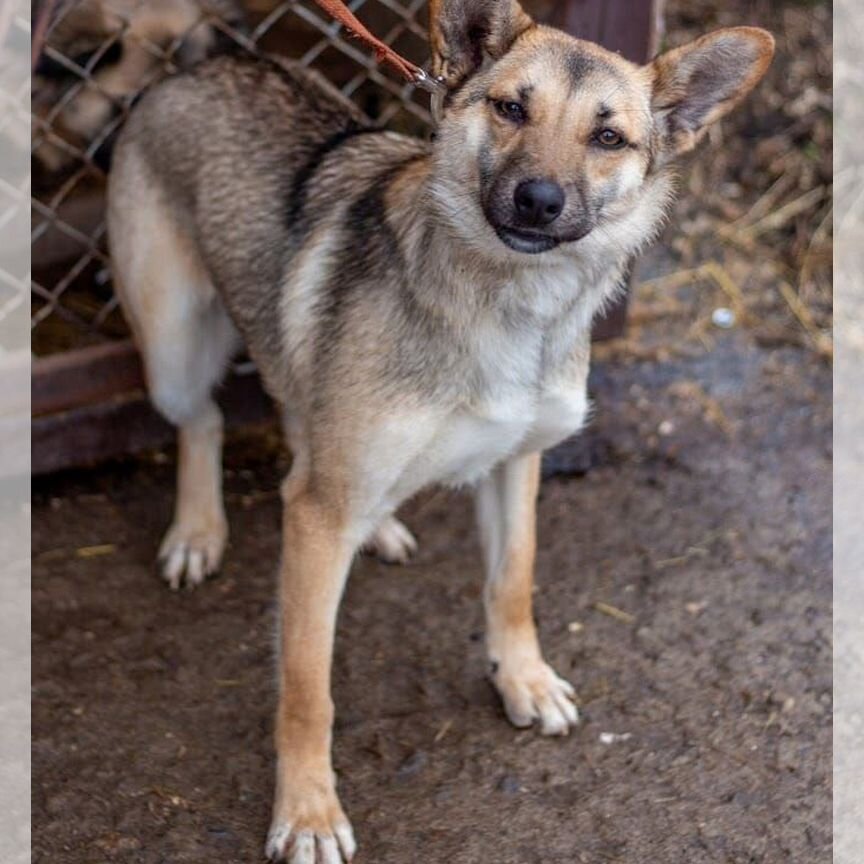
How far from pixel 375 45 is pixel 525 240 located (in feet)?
1.72

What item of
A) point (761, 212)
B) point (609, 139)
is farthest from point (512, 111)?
point (761, 212)

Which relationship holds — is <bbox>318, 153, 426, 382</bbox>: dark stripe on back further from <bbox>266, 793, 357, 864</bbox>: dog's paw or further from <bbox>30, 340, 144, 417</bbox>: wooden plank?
<bbox>30, 340, 144, 417</bbox>: wooden plank

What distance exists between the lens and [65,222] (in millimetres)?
4895

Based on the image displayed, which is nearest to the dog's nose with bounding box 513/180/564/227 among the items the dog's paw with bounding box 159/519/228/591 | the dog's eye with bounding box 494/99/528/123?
the dog's eye with bounding box 494/99/528/123

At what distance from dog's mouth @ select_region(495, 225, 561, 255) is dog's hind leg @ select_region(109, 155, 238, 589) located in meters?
1.31

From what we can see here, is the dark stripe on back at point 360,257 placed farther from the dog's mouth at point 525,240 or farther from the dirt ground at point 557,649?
the dirt ground at point 557,649

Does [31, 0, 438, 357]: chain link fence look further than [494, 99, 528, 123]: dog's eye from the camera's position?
Yes

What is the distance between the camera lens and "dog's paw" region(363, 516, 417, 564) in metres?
4.31

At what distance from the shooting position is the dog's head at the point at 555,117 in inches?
115

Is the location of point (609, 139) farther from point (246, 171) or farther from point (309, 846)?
point (309, 846)

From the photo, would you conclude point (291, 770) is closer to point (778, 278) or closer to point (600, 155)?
point (600, 155)

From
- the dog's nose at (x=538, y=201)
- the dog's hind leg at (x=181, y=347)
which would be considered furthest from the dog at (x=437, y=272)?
the dog's hind leg at (x=181, y=347)

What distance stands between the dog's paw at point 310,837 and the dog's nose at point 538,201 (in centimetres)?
142

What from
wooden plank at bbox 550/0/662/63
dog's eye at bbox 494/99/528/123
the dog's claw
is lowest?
the dog's claw
